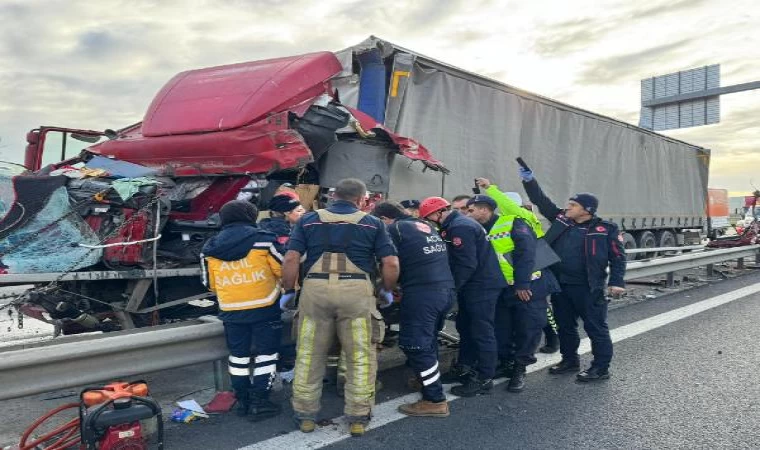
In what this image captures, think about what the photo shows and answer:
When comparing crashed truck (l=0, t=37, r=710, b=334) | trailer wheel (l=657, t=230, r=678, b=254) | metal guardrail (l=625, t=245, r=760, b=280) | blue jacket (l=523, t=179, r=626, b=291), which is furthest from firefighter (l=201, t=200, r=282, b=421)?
trailer wheel (l=657, t=230, r=678, b=254)

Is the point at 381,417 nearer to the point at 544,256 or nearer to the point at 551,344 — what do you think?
the point at 544,256

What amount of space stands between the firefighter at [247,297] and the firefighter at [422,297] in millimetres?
861

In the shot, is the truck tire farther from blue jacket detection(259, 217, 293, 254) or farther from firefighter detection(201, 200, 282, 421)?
firefighter detection(201, 200, 282, 421)

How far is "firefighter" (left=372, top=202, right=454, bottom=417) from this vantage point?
383 cm

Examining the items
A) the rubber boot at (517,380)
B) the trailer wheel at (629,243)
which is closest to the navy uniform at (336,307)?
the rubber boot at (517,380)

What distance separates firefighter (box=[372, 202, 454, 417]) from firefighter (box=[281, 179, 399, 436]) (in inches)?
14.0

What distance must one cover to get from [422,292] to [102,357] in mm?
1984

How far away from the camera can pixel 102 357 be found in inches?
124

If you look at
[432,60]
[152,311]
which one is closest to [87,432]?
[152,311]

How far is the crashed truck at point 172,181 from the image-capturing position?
14.7 ft

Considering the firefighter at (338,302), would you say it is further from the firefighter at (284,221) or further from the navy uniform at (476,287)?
the navy uniform at (476,287)

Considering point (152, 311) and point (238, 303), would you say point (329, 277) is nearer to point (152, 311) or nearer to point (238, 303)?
point (238, 303)

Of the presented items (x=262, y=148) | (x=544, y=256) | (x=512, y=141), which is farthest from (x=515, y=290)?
(x=512, y=141)

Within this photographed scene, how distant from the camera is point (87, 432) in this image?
2.83 meters
